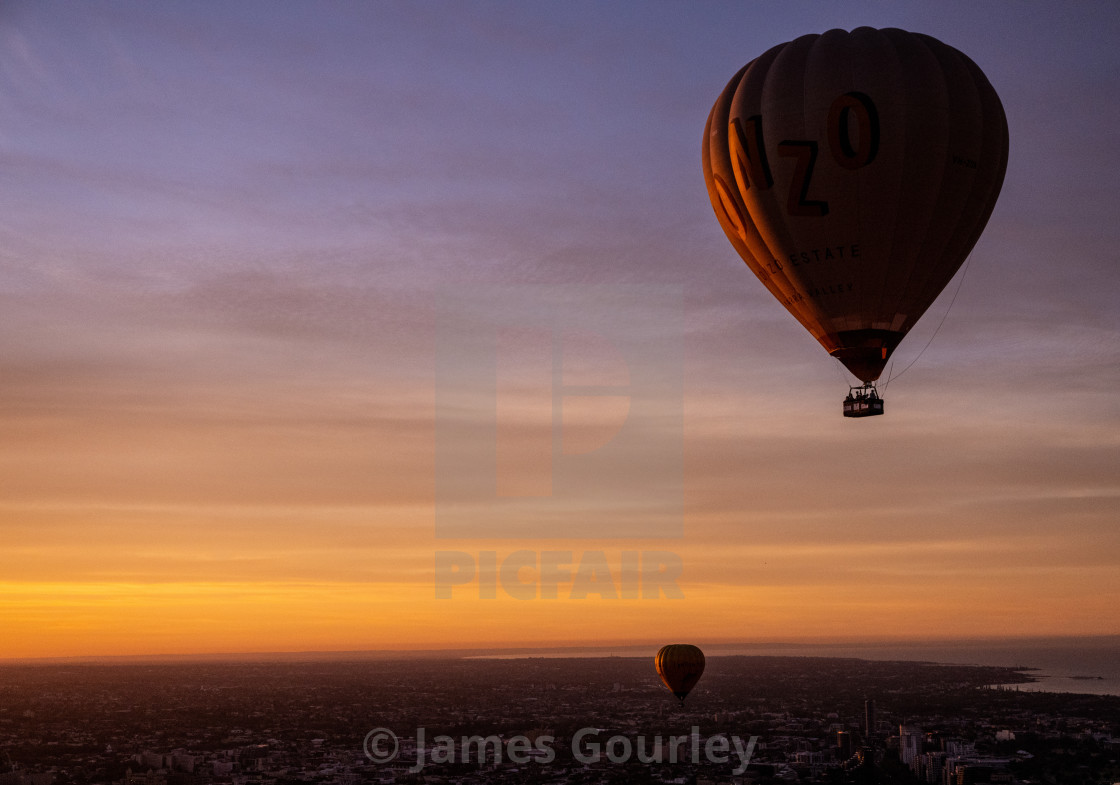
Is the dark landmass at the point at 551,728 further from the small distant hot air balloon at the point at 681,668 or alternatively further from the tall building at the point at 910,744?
the small distant hot air balloon at the point at 681,668

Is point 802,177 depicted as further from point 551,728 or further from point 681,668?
point 551,728

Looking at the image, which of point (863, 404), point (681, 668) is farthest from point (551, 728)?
point (863, 404)

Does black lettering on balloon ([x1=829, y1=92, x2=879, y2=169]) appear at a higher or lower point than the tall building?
higher

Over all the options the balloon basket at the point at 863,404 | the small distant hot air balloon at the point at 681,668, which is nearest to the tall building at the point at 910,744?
the small distant hot air balloon at the point at 681,668

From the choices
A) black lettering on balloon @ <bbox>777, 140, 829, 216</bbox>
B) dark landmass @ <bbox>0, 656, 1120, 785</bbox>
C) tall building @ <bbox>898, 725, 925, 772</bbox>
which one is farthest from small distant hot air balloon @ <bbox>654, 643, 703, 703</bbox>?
black lettering on balloon @ <bbox>777, 140, 829, 216</bbox>

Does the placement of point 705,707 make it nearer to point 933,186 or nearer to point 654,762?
point 654,762

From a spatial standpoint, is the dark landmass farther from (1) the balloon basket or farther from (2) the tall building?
(1) the balloon basket
